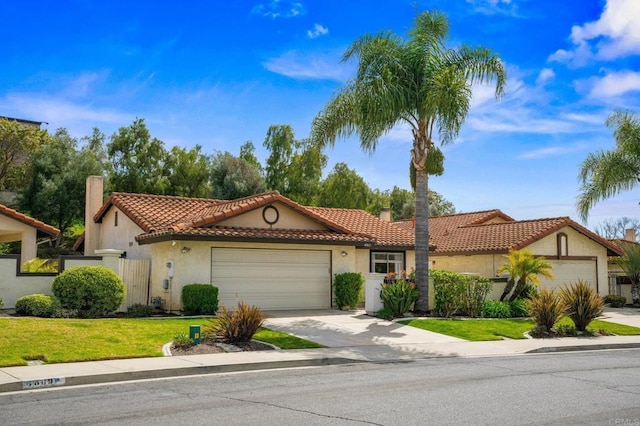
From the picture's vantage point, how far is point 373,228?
97.2ft

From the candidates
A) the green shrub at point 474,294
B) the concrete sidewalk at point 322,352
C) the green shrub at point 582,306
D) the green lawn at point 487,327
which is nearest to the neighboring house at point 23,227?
the concrete sidewalk at point 322,352

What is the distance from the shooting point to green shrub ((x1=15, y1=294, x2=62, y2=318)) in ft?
59.9

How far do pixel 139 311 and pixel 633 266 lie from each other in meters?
23.1

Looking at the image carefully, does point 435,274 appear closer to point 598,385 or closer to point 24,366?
point 598,385

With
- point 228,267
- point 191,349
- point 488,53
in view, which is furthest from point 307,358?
point 488,53

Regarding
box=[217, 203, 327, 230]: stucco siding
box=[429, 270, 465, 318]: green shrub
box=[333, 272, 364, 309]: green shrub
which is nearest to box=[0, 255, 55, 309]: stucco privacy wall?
box=[217, 203, 327, 230]: stucco siding

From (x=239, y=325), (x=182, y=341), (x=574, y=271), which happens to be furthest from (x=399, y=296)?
(x=574, y=271)

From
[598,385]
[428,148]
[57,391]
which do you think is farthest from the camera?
[428,148]

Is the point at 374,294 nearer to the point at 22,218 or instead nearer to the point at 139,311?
the point at 139,311

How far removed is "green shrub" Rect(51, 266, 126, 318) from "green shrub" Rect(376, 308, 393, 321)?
841cm

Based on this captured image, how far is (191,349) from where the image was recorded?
1427 cm

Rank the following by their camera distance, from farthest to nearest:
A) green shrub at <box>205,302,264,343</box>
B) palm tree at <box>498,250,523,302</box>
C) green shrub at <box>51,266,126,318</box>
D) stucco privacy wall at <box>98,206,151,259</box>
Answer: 1. stucco privacy wall at <box>98,206,151,259</box>
2. palm tree at <box>498,250,523,302</box>
3. green shrub at <box>51,266,126,318</box>
4. green shrub at <box>205,302,264,343</box>

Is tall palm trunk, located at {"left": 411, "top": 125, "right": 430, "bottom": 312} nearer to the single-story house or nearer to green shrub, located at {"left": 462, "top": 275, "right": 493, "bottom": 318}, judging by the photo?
green shrub, located at {"left": 462, "top": 275, "right": 493, "bottom": 318}

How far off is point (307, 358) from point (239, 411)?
4978 millimetres
